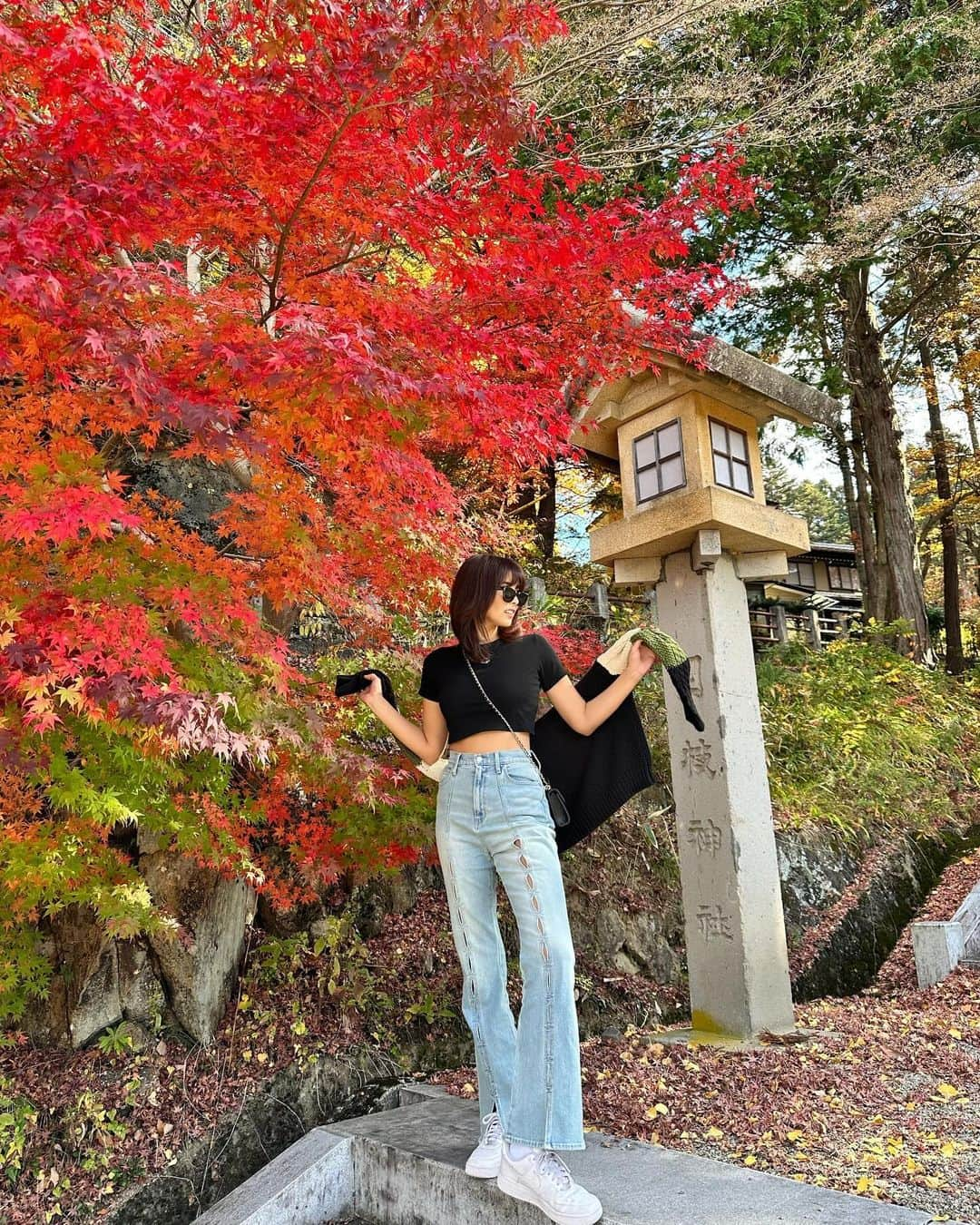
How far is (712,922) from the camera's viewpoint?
188 inches

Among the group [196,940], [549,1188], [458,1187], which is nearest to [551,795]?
[549,1188]

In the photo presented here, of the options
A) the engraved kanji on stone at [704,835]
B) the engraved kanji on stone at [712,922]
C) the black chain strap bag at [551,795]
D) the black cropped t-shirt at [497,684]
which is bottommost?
the engraved kanji on stone at [712,922]

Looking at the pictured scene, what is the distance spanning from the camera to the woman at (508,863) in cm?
267

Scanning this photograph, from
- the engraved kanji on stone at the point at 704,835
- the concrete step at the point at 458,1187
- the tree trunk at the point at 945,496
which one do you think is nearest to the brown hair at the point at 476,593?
the concrete step at the point at 458,1187

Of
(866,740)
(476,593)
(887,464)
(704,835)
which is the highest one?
(887,464)

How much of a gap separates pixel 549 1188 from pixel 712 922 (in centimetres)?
240

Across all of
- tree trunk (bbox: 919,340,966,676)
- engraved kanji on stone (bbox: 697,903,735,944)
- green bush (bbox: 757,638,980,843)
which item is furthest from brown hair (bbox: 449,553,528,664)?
tree trunk (bbox: 919,340,966,676)

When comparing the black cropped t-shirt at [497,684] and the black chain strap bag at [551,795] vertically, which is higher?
the black cropped t-shirt at [497,684]

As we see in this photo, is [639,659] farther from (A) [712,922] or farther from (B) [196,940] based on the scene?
(B) [196,940]

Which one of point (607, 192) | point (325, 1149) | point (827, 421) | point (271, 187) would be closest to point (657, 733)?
point (827, 421)

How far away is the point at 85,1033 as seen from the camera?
178 inches

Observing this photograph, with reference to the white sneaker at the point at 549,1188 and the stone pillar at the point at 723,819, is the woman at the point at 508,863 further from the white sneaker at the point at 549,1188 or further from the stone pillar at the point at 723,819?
the stone pillar at the point at 723,819

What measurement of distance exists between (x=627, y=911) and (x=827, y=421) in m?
3.92

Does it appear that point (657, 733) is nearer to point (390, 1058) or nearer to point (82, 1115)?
point (390, 1058)
